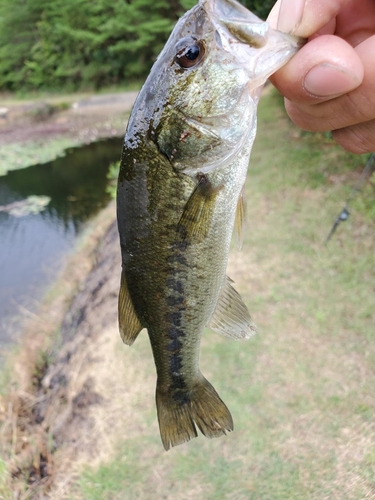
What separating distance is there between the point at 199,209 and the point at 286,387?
9.21 ft

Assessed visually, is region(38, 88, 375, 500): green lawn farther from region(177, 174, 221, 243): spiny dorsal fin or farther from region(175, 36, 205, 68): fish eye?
region(175, 36, 205, 68): fish eye

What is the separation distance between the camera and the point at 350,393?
11.2ft

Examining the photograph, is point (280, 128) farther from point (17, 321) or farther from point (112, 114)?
point (112, 114)

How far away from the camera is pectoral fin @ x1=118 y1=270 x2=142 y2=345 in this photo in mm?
1617

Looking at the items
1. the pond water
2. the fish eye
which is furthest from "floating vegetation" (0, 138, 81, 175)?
the fish eye

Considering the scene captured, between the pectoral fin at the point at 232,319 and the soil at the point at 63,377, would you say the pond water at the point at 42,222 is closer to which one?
the soil at the point at 63,377

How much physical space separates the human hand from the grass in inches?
106

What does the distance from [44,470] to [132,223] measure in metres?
3.50

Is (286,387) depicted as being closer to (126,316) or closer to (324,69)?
(126,316)

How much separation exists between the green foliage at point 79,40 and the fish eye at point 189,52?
22326 millimetres

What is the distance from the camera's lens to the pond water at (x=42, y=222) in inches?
279

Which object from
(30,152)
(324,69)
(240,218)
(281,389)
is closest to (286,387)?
(281,389)

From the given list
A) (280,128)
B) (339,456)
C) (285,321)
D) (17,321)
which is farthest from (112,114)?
(339,456)

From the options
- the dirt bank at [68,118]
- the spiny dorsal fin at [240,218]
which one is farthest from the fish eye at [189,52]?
the dirt bank at [68,118]
